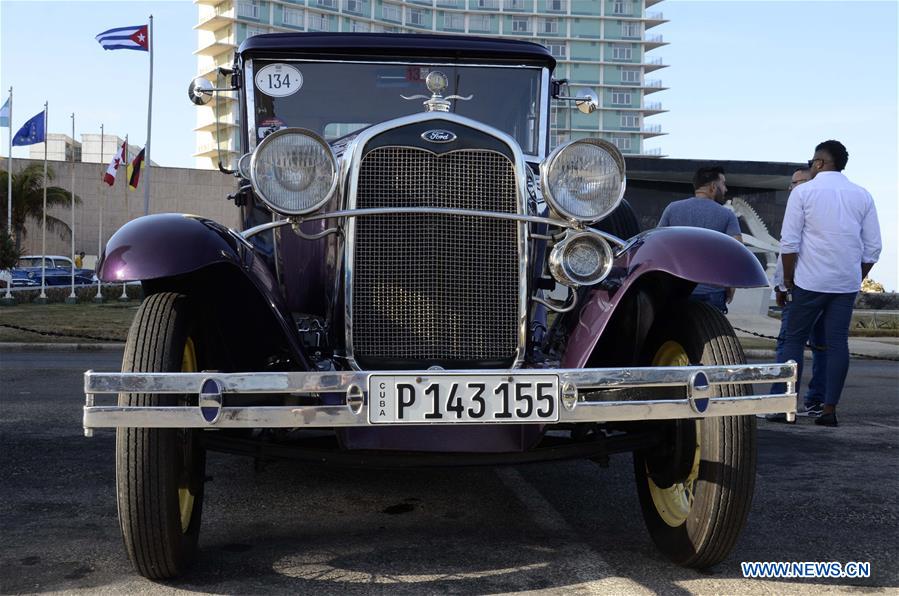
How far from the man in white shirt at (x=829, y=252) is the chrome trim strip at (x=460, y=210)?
350 cm

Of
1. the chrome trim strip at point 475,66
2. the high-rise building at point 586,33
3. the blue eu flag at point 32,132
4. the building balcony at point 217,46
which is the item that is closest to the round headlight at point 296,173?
the chrome trim strip at point 475,66

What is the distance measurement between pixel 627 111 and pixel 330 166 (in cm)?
10916

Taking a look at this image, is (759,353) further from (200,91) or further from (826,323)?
(200,91)

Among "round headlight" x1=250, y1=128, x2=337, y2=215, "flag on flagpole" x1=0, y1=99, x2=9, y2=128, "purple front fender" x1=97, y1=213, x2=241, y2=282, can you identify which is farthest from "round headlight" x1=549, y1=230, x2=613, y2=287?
"flag on flagpole" x1=0, y1=99, x2=9, y2=128

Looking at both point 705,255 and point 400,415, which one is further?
point 705,255

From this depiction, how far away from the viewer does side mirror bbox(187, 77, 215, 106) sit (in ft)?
18.0

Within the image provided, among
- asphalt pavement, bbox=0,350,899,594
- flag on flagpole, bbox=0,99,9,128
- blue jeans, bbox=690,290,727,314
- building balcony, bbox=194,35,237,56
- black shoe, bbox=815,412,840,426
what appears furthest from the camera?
building balcony, bbox=194,35,237,56

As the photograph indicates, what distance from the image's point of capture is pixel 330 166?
3625mm

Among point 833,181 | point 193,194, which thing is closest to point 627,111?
point 193,194

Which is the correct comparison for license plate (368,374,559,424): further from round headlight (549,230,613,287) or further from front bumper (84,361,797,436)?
round headlight (549,230,613,287)

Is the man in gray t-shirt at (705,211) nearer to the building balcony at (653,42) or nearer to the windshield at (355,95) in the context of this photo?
the windshield at (355,95)

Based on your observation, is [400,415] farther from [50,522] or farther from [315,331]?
[50,522]

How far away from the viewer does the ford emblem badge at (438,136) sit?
3.67m

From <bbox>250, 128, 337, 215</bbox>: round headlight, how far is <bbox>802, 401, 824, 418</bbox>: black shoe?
480cm
